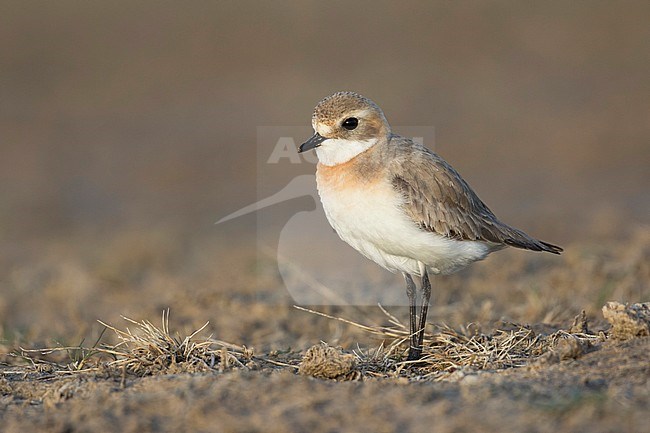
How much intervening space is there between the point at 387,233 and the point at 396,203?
0.19 metres

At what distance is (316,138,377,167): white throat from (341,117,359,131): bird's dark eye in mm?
99

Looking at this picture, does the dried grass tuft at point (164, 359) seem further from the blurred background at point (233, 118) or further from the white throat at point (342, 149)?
the blurred background at point (233, 118)

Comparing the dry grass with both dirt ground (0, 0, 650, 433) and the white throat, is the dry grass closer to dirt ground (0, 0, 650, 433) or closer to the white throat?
dirt ground (0, 0, 650, 433)

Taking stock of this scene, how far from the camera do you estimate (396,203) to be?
A: 538 centimetres

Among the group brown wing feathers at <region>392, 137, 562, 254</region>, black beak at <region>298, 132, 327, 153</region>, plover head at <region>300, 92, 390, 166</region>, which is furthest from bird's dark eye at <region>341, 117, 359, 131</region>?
brown wing feathers at <region>392, 137, 562, 254</region>

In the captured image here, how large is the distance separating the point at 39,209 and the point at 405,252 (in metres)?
10.6

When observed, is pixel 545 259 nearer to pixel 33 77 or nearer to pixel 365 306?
pixel 365 306

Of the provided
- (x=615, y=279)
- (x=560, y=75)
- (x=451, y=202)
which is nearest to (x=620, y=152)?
(x=560, y=75)

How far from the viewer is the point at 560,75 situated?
19141mm

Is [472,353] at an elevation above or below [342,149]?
below

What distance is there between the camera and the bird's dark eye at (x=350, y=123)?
5723 millimetres

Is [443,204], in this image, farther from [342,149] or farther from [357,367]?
[357,367]

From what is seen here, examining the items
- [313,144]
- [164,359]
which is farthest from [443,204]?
[164,359]

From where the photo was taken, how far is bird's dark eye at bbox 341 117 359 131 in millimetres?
5723
